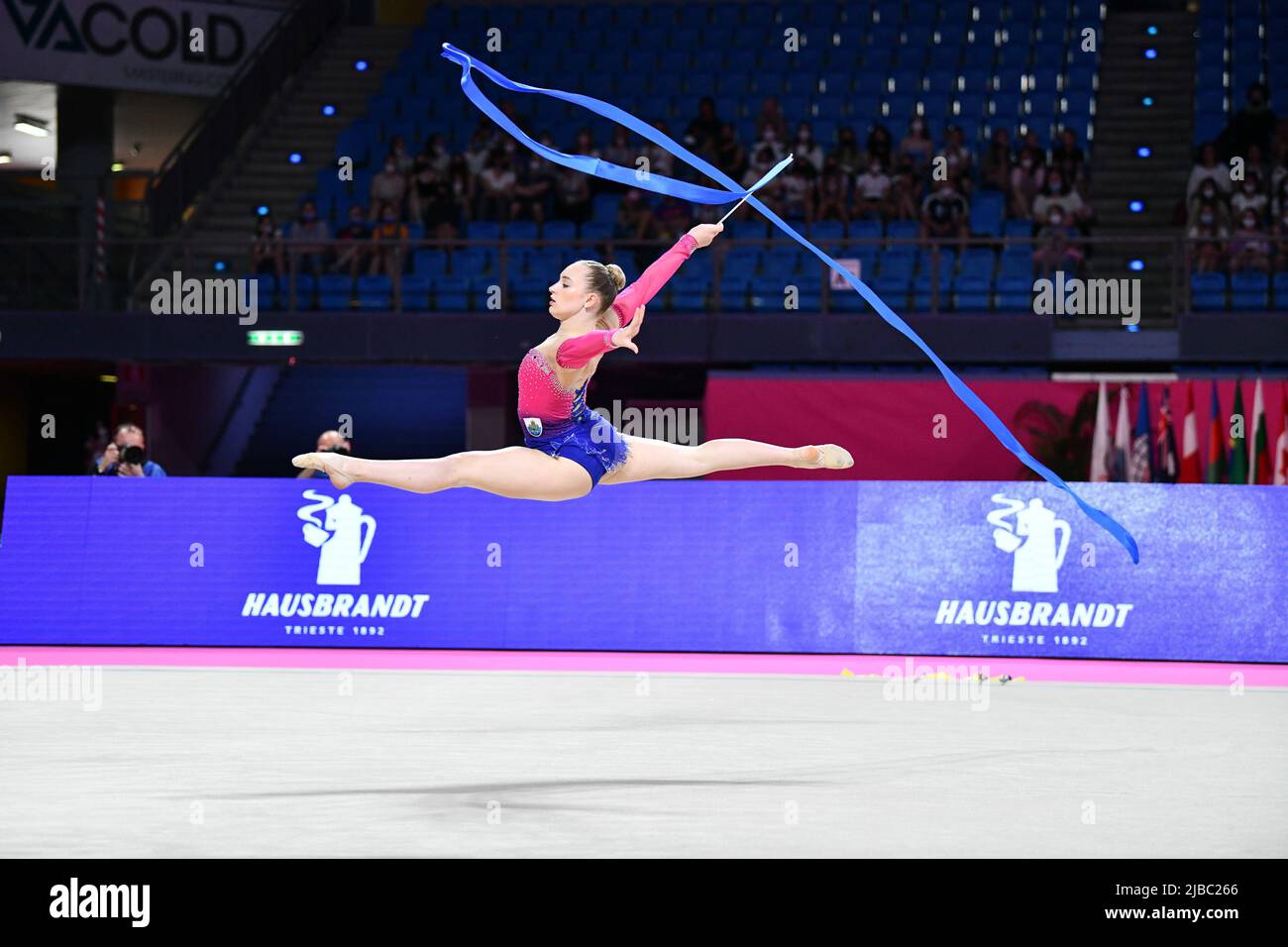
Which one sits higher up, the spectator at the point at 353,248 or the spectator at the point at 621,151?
the spectator at the point at 621,151

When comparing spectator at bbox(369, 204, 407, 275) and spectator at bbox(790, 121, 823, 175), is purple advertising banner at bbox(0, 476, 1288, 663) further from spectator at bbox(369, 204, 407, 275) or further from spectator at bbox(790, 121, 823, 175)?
spectator at bbox(790, 121, 823, 175)

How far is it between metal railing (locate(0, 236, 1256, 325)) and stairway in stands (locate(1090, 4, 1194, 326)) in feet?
0.16

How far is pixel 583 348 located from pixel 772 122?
13205mm

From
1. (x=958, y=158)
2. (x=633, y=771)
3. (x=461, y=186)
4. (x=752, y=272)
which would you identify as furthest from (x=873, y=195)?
(x=633, y=771)

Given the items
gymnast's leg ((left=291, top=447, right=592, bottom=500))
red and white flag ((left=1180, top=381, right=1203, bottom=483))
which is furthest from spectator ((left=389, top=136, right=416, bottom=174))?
gymnast's leg ((left=291, top=447, right=592, bottom=500))

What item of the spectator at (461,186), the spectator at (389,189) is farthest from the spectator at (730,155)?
the spectator at (389,189)

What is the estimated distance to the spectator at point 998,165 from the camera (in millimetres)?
19016

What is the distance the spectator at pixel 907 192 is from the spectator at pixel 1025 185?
1062 millimetres

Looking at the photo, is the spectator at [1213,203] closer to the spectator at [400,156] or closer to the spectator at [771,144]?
the spectator at [771,144]

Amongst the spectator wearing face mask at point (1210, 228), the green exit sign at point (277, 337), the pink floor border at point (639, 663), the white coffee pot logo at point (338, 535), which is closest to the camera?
the pink floor border at point (639, 663)

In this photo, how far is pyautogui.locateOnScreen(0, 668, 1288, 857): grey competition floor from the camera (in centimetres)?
573

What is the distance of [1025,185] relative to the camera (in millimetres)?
18672

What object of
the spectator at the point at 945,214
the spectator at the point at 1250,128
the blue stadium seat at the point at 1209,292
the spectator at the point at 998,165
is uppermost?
the spectator at the point at 1250,128

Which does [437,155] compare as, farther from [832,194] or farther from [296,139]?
[832,194]
